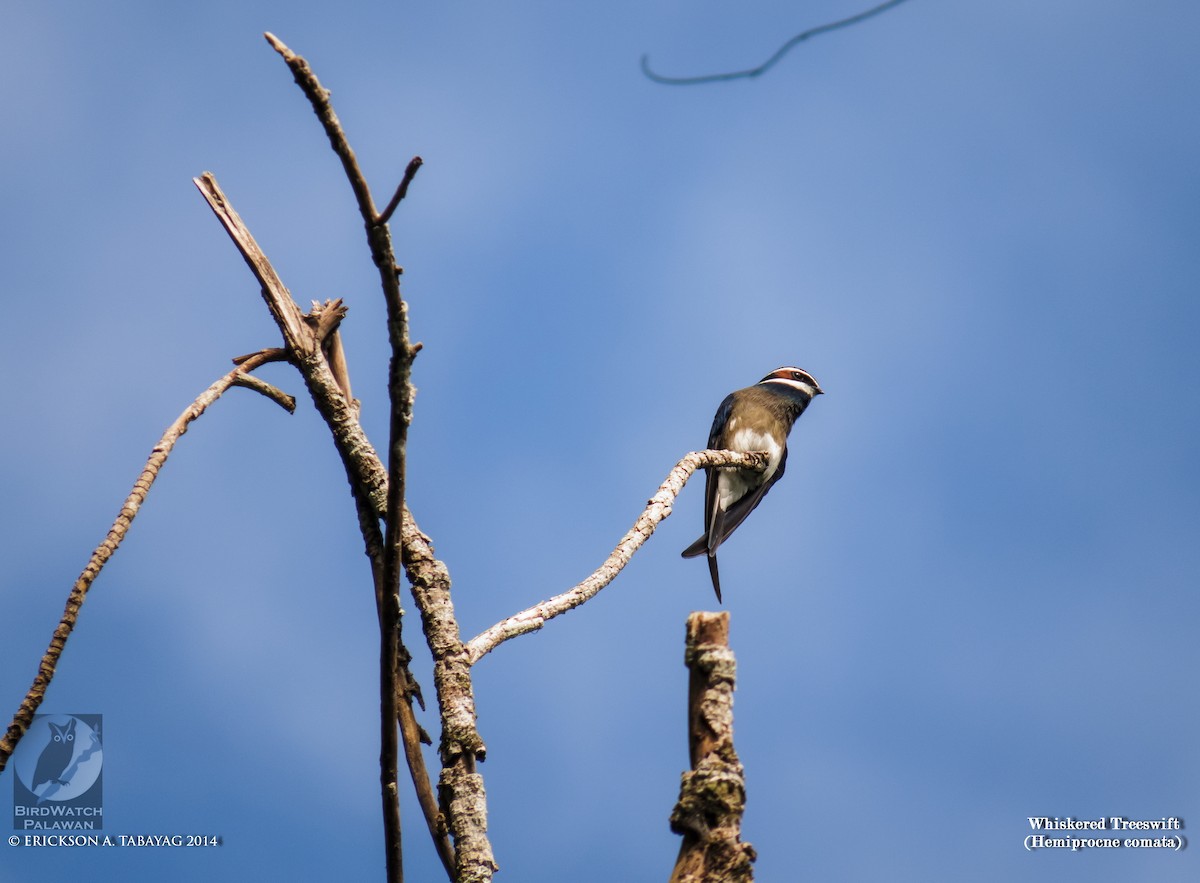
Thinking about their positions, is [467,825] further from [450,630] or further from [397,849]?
[450,630]

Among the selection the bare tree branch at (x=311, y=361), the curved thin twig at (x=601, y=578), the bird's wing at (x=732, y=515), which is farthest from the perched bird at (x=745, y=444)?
the bare tree branch at (x=311, y=361)

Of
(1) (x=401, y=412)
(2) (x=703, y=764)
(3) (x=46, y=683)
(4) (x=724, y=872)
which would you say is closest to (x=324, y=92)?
(1) (x=401, y=412)

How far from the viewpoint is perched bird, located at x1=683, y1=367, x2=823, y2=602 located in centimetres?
669

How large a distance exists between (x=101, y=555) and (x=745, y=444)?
5.29m

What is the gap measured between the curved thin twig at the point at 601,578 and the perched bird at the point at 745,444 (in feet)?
8.24

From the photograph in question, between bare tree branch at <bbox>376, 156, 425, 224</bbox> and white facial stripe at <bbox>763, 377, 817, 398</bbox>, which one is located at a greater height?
white facial stripe at <bbox>763, 377, 817, 398</bbox>

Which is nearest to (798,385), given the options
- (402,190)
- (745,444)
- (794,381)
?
(794,381)

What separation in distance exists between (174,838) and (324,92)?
11.1 feet

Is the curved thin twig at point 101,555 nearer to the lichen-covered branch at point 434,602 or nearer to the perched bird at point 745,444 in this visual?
the lichen-covered branch at point 434,602

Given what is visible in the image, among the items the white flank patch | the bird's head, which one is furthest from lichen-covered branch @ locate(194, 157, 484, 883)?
the bird's head

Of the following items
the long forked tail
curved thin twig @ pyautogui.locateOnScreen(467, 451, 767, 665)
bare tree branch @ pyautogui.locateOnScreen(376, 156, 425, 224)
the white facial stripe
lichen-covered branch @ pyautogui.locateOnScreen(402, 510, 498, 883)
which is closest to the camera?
bare tree branch @ pyautogui.locateOnScreen(376, 156, 425, 224)

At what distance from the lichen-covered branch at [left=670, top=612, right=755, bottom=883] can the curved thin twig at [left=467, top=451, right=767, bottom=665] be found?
562 mm

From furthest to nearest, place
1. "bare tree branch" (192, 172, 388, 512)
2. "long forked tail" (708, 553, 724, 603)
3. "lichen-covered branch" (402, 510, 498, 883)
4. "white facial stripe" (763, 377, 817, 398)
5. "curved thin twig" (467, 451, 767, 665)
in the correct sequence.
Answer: "white facial stripe" (763, 377, 817, 398)
"long forked tail" (708, 553, 724, 603)
"bare tree branch" (192, 172, 388, 512)
"curved thin twig" (467, 451, 767, 665)
"lichen-covered branch" (402, 510, 498, 883)

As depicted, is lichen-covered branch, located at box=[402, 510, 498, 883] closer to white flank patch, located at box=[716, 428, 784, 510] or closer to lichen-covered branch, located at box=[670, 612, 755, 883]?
lichen-covered branch, located at box=[670, 612, 755, 883]
